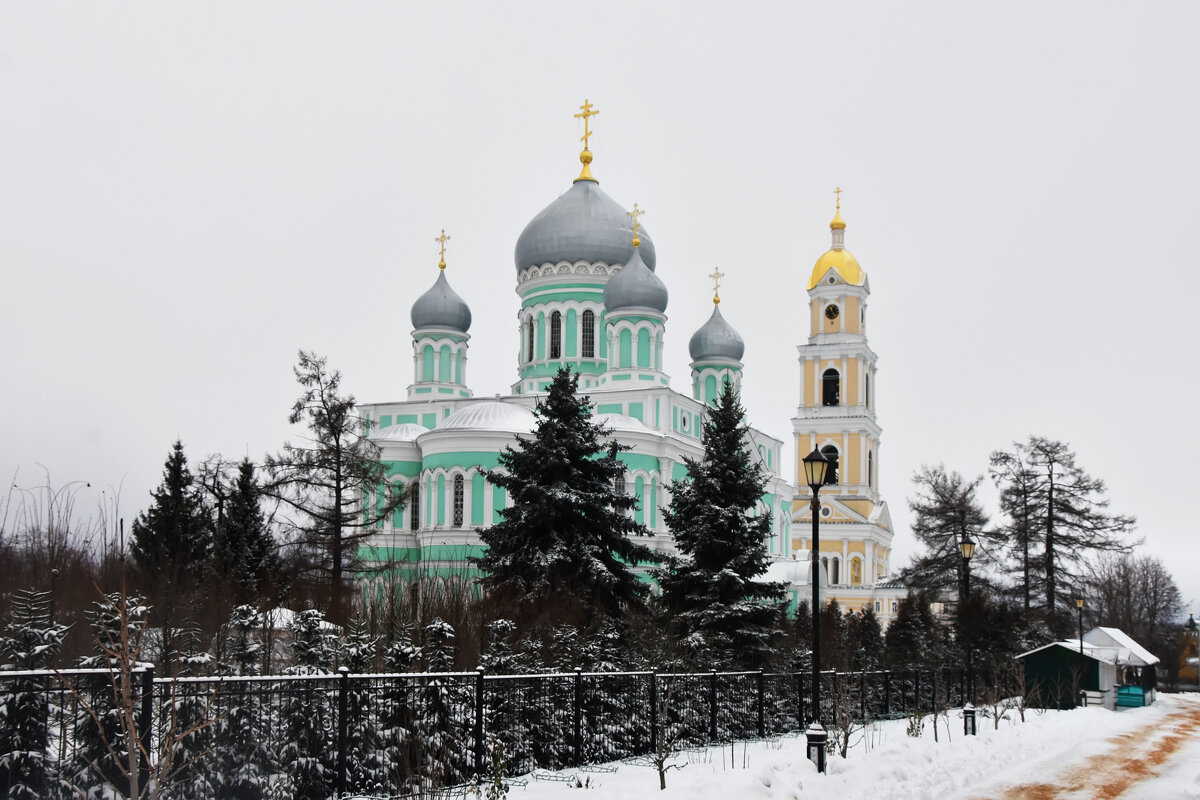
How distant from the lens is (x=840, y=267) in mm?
63906

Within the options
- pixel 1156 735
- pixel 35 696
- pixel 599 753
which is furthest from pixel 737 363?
pixel 35 696

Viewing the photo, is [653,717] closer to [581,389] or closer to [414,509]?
[414,509]

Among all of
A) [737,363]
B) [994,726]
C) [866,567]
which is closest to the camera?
[994,726]

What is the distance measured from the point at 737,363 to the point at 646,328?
8.48m

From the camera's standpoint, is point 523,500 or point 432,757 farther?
point 523,500

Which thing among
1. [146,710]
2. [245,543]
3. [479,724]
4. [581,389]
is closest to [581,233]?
[581,389]

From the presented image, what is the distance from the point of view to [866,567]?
61156 mm

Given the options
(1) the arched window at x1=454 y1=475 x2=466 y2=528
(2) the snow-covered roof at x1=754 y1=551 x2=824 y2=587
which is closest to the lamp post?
(1) the arched window at x1=454 y1=475 x2=466 y2=528

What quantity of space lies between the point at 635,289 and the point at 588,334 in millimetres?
3973

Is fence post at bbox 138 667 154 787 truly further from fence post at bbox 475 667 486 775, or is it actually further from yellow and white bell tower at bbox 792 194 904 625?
yellow and white bell tower at bbox 792 194 904 625

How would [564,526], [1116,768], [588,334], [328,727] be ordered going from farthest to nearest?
[588,334]
[564,526]
[1116,768]
[328,727]

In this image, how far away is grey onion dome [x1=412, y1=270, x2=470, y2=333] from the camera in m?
46.7

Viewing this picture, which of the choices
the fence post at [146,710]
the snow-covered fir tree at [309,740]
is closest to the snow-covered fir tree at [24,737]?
the fence post at [146,710]

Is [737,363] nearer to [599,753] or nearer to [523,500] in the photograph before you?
[523,500]
